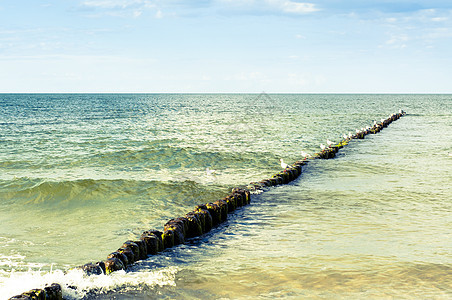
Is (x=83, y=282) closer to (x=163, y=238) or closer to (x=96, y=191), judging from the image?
(x=163, y=238)

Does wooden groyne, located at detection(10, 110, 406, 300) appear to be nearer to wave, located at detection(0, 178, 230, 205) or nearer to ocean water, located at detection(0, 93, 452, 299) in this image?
ocean water, located at detection(0, 93, 452, 299)

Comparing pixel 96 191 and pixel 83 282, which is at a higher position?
pixel 83 282

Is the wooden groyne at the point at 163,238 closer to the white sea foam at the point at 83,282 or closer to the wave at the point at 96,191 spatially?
the white sea foam at the point at 83,282

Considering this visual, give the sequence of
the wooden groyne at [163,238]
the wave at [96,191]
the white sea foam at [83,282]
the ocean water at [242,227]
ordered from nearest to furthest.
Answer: the wooden groyne at [163,238]
the white sea foam at [83,282]
the ocean water at [242,227]
the wave at [96,191]

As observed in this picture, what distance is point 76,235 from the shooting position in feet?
34.8

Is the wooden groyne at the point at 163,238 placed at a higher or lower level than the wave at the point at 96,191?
higher

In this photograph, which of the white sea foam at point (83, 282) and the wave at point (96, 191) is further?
the wave at point (96, 191)

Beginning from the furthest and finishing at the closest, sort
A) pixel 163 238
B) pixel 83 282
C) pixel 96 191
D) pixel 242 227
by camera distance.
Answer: pixel 96 191 < pixel 242 227 < pixel 163 238 < pixel 83 282

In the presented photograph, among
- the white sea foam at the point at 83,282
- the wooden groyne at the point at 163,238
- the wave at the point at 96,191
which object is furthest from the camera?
the wave at the point at 96,191

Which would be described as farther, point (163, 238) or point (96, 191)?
point (96, 191)

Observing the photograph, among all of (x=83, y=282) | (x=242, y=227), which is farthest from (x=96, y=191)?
(x=83, y=282)

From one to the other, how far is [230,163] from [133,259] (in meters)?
14.5

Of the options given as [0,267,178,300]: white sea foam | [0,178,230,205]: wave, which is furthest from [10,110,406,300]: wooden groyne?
[0,178,230,205]: wave

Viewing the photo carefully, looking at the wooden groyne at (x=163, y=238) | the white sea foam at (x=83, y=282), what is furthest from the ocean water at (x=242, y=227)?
the wooden groyne at (x=163, y=238)
